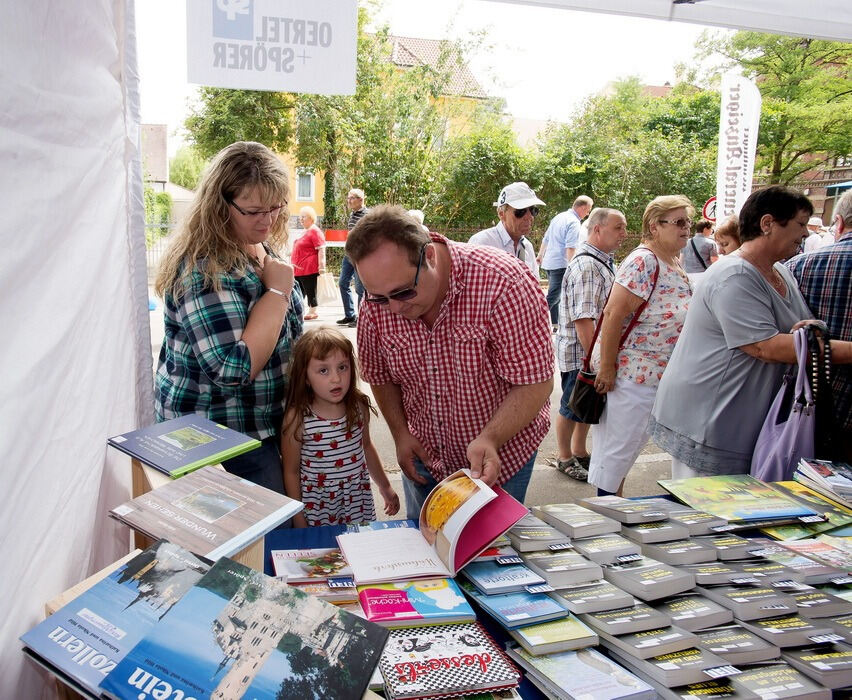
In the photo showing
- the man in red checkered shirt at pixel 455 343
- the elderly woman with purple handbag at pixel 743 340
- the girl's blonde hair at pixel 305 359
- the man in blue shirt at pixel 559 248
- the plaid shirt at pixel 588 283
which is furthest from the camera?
the man in blue shirt at pixel 559 248

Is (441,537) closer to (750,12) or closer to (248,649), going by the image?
(248,649)

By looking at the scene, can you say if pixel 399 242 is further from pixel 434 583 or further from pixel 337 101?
pixel 337 101

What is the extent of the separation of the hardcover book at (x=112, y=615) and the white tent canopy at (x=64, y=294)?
0.43ft

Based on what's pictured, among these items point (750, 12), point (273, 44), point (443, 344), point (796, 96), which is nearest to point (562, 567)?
point (443, 344)

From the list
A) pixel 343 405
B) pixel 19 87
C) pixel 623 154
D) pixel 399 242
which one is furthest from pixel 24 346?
pixel 623 154

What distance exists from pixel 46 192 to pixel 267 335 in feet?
2.28

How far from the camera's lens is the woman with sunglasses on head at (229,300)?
1.72 m

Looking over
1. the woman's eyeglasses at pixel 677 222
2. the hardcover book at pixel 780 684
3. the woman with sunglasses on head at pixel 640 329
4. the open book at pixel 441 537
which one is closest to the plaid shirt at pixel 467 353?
the open book at pixel 441 537

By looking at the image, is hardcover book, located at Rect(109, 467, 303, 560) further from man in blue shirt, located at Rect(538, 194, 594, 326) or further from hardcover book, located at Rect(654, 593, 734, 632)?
man in blue shirt, located at Rect(538, 194, 594, 326)

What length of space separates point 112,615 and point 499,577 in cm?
81

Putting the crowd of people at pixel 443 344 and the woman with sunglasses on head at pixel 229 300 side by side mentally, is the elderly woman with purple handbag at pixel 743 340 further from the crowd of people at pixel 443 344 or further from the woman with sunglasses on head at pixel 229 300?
the woman with sunglasses on head at pixel 229 300

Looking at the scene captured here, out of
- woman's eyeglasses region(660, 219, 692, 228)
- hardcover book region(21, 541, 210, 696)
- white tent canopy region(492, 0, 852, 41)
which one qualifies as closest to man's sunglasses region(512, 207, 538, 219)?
woman's eyeglasses region(660, 219, 692, 228)

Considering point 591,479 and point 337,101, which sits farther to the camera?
point 337,101

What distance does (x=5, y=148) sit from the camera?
99cm
